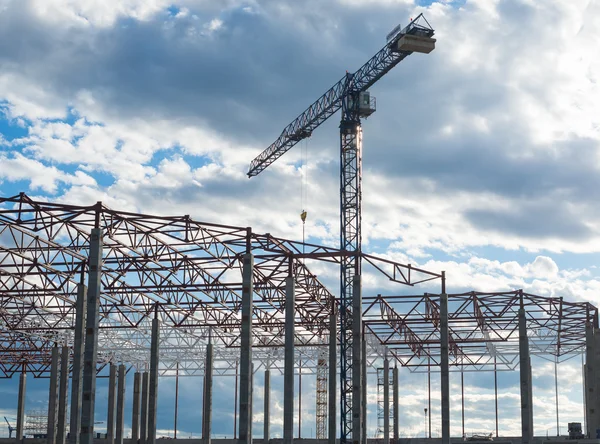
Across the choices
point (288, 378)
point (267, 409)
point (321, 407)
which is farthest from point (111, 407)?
point (288, 378)

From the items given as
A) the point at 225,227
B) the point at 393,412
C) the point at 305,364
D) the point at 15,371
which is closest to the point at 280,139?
the point at 305,364

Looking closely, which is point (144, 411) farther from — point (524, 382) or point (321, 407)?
point (321, 407)

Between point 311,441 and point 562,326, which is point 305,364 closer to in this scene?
point 311,441

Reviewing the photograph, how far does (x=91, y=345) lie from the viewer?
4069cm

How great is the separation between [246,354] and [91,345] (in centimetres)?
773

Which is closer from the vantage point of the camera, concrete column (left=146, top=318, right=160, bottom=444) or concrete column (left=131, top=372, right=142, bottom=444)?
concrete column (left=146, top=318, right=160, bottom=444)

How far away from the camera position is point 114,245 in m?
49.5

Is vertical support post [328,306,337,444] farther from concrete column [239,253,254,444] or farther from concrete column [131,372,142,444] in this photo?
concrete column [131,372,142,444]

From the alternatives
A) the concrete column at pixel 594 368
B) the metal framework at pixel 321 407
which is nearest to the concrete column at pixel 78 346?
the concrete column at pixel 594 368

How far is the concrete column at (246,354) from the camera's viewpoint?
43.4 meters

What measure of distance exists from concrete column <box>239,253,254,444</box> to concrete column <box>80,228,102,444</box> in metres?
7.25

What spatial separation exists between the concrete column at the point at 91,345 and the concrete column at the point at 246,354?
7.25m

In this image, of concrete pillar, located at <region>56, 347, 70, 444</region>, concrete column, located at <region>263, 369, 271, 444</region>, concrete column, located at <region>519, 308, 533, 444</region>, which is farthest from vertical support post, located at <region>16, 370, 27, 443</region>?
concrete column, located at <region>519, 308, 533, 444</region>

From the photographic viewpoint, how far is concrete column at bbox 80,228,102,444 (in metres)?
39.8
